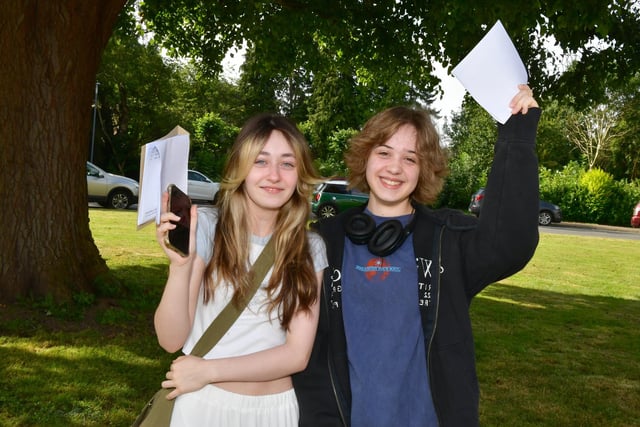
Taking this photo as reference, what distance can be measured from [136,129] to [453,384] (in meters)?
33.4

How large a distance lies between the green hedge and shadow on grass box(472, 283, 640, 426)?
2300cm

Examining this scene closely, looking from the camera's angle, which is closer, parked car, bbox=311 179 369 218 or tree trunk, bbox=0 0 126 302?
tree trunk, bbox=0 0 126 302

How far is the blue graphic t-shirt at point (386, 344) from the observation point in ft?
6.62

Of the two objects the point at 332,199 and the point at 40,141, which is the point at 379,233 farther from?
the point at 332,199

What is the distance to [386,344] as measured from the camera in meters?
2.06

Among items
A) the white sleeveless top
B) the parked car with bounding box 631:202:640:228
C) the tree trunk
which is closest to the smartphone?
the white sleeveless top

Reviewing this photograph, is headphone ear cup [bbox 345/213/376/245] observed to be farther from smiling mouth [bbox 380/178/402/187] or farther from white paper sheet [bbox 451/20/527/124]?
white paper sheet [bbox 451/20/527/124]

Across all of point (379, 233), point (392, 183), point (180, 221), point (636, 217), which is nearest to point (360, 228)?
point (379, 233)

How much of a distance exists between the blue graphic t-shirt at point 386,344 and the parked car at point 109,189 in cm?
1914

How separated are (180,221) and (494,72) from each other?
1022mm

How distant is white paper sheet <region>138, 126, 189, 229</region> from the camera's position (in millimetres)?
1685

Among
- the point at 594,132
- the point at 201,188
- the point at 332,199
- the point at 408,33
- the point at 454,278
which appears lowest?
→ the point at 201,188

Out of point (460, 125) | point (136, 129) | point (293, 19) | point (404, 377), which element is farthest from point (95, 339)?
point (460, 125)

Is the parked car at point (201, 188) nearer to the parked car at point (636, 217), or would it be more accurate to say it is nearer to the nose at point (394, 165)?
the parked car at point (636, 217)
